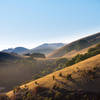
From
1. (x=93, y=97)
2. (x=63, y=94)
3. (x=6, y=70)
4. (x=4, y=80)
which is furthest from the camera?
(x=6, y=70)

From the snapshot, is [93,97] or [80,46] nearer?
[93,97]

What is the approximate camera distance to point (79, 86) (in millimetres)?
21625

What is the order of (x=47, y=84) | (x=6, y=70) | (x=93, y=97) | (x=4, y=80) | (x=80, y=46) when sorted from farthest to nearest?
1. (x=80, y=46)
2. (x=6, y=70)
3. (x=4, y=80)
4. (x=47, y=84)
5. (x=93, y=97)

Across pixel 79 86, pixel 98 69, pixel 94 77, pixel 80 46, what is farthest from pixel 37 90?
pixel 80 46

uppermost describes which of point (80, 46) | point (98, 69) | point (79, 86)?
point (80, 46)

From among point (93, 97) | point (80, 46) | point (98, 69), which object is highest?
point (80, 46)

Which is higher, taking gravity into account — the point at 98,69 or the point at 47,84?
the point at 98,69

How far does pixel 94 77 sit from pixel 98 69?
304cm

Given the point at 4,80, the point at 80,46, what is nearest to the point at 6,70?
the point at 4,80

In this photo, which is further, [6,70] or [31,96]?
[6,70]

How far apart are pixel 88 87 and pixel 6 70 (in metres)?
59.2

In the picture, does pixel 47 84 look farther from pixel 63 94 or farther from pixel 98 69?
pixel 98 69

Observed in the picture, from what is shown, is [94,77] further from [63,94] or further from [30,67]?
[30,67]

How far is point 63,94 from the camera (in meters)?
20.5
